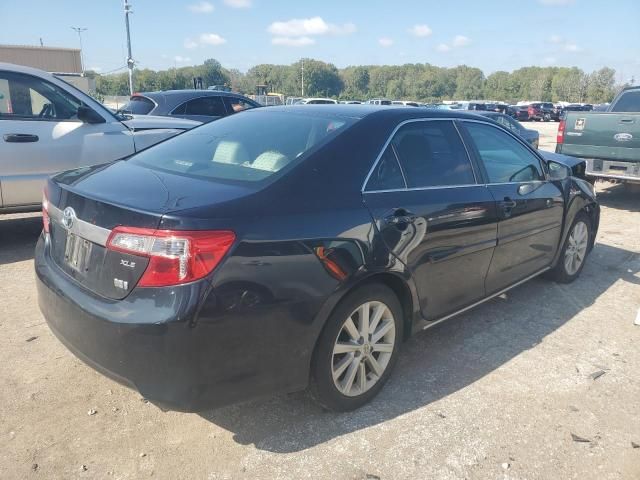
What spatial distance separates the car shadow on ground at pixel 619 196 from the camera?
9185 millimetres

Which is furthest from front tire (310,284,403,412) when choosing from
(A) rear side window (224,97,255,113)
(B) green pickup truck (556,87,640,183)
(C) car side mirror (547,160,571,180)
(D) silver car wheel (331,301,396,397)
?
(A) rear side window (224,97,255,113)

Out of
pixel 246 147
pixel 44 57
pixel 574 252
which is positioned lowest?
pixel 574 252

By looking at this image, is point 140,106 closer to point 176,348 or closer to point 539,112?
point 176,348

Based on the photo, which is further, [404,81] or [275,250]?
[404,81]

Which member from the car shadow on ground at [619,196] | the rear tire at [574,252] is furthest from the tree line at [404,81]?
the rear tire at [574,252]

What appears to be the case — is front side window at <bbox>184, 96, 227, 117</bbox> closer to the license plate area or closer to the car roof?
the car roof

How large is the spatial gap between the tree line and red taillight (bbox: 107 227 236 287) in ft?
349

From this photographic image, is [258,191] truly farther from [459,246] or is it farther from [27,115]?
[27,115]

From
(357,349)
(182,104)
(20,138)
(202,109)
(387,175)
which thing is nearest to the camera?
(357,349)

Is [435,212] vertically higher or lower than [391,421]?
higher

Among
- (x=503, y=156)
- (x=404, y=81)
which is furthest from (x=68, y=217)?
(x=404, y=81)

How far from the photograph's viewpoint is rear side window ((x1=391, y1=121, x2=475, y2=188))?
3102 mm

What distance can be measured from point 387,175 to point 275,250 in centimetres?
95

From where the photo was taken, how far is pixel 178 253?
211 cm
